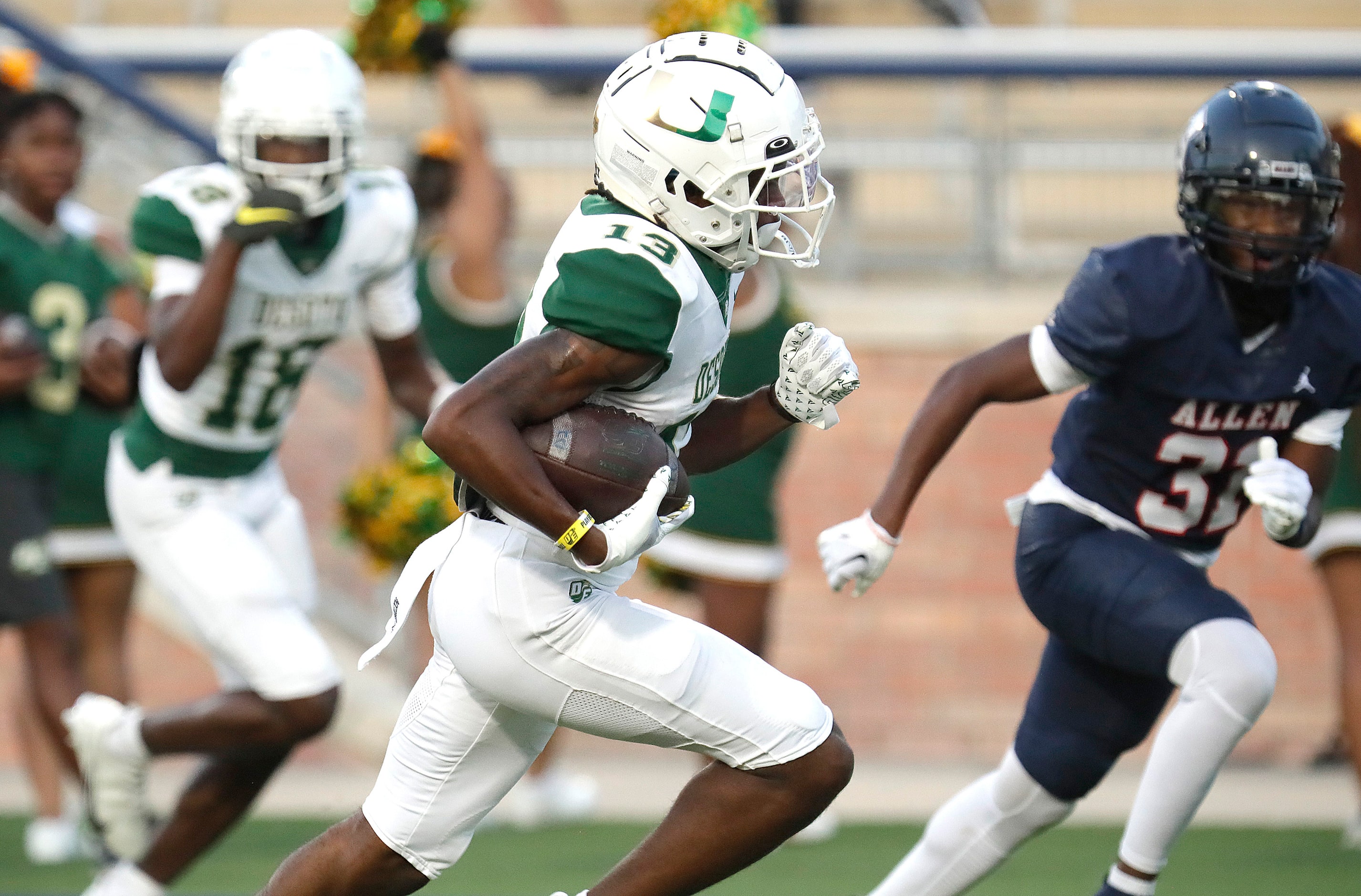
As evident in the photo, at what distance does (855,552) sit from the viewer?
363 centimetres

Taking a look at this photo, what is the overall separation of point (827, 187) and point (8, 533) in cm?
329

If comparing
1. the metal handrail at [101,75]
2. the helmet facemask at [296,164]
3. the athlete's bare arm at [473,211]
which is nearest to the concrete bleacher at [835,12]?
the metal handrail at [101,75]

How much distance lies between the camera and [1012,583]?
300 inches

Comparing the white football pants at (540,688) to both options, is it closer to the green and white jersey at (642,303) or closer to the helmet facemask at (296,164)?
the green and white jersey at (642,303)

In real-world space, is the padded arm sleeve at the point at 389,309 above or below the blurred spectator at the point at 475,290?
above

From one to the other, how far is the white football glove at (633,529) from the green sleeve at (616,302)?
23 centimetres

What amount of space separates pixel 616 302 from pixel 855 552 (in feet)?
2.79

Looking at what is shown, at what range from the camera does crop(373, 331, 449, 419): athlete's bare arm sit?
5.00 m

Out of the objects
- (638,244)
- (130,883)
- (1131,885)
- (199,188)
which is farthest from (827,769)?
(199,188)

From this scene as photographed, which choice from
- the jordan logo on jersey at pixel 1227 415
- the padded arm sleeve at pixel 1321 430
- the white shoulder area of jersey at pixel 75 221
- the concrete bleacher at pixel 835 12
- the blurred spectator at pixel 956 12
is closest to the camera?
the jordan logo on jersey at pixel 1227 415

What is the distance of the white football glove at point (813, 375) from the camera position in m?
3.50

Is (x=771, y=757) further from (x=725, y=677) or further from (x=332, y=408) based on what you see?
(x=332, y=408)

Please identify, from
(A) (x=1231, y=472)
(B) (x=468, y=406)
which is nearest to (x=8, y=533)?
(B) (x=468, y=406)

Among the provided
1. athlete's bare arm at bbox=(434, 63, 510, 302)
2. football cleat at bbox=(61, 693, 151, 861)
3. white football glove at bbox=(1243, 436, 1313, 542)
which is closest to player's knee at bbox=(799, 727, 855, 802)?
white football glove at bbox=(1243, 436, 1313, 542)
